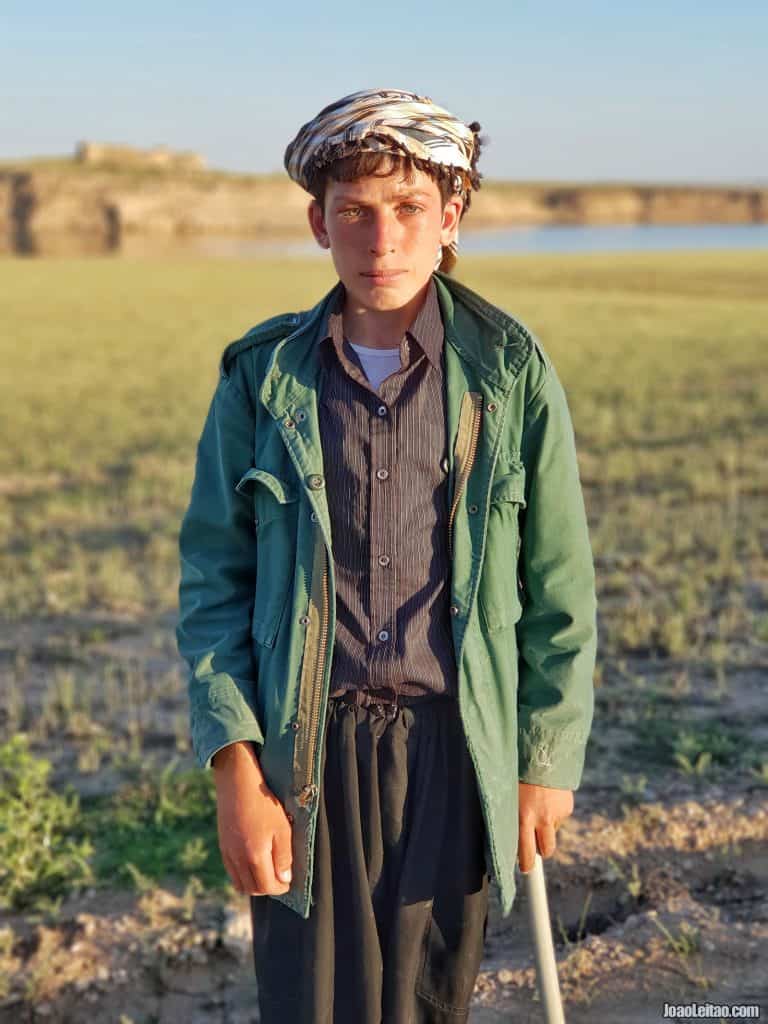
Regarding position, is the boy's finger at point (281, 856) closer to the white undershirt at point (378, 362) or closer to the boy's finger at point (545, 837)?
the boy's finger at point (545, 837)

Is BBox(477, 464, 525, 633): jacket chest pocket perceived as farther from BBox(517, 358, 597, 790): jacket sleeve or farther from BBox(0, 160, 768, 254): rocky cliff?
BBox(0, 160, 768, 254): rocky cliff

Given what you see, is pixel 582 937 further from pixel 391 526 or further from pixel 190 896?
pixel 391 526

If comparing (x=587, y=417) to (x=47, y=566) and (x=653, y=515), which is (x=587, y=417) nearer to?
(x=653, y=515)

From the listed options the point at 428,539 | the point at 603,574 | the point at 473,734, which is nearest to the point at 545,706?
the point at 473,734

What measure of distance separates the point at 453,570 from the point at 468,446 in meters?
0.23

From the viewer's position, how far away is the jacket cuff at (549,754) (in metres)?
2.26

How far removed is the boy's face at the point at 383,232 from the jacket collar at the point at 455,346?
0.24ft

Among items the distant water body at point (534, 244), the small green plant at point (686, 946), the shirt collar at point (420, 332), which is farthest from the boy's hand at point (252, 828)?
the distant water body at point (534, 244)

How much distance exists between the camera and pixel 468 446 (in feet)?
7.14

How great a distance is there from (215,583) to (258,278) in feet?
142

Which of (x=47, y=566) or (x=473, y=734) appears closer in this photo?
(x=473, y=734)

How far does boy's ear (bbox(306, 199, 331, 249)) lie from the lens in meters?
2.28

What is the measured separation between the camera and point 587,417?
13.3 m

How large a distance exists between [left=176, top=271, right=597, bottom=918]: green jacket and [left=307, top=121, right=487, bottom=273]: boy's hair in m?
0.19
